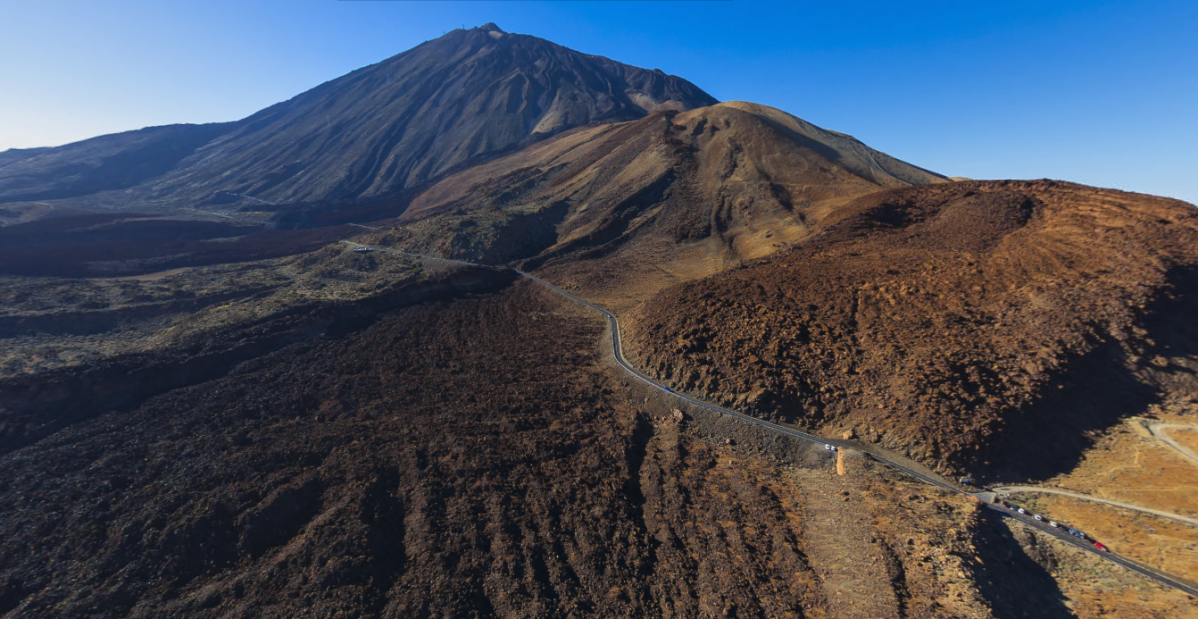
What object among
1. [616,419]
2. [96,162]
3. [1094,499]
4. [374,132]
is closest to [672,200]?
[616,419]

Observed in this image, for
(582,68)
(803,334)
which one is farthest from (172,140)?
(803,334)

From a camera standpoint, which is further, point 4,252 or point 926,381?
point 4,252

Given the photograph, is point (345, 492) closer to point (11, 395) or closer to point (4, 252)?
point (11, 395)

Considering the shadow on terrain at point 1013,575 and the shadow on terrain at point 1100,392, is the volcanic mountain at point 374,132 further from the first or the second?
the shadow on terrain at point 1013,575

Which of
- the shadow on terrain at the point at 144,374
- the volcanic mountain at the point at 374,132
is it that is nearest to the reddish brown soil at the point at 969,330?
the shadow on terrain at the point at 144,374

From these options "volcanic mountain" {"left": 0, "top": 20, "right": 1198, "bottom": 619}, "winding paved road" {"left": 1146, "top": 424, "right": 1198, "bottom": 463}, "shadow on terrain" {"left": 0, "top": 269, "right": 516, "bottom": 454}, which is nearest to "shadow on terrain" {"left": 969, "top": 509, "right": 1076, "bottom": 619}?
"volcanic mountain" {"left": 0, "top": 20, "right": 1198, "bottom": 619}

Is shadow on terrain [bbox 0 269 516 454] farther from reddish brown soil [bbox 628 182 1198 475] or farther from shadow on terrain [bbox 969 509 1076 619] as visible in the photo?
shadow on terrain [bbox 969 509 1076 619]

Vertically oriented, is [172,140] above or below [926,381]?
above
